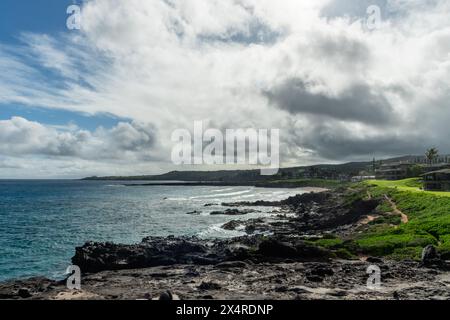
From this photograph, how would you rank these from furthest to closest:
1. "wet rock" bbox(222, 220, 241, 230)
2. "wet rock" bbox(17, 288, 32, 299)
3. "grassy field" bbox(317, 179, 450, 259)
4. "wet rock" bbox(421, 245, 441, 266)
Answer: "wet rock" bbox(222, 220, 241, 230) < "grassy field" bbox(317, 179, 450, 259) < "wet rock" bbox(421, 245, 441, 266) < "wet rock" bbox(17, 288, 32, 299)

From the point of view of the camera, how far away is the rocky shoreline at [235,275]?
25.4 m

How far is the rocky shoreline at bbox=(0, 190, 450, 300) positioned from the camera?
2538 centimetres

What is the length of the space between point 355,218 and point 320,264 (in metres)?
40.3

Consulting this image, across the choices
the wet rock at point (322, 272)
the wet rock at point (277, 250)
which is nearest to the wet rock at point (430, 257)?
the wet rock at point (322, 272)

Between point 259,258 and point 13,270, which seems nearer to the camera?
point 259,258

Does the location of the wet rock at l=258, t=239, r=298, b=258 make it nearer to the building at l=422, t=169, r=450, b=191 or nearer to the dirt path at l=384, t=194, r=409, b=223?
the dirt path at l=384, t=194, r=409, b=223

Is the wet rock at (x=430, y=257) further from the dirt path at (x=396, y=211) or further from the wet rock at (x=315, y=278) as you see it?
the dirt path at (x=396, y=211)

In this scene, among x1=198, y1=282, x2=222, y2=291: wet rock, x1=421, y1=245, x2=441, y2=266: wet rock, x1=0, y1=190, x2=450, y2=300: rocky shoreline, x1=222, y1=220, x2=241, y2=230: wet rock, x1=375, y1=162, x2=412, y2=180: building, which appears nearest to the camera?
x1=0, y1=190, x2=450, y2=300: rocky shoreline

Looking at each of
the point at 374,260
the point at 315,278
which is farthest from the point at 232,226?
the point at 315,278

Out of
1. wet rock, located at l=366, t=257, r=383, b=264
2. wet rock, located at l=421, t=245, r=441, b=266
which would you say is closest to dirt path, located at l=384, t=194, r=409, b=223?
wet rock, located at l=421, t=245, r=441, b=266

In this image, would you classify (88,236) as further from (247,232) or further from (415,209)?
(415,209)

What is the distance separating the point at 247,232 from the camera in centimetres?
6788
